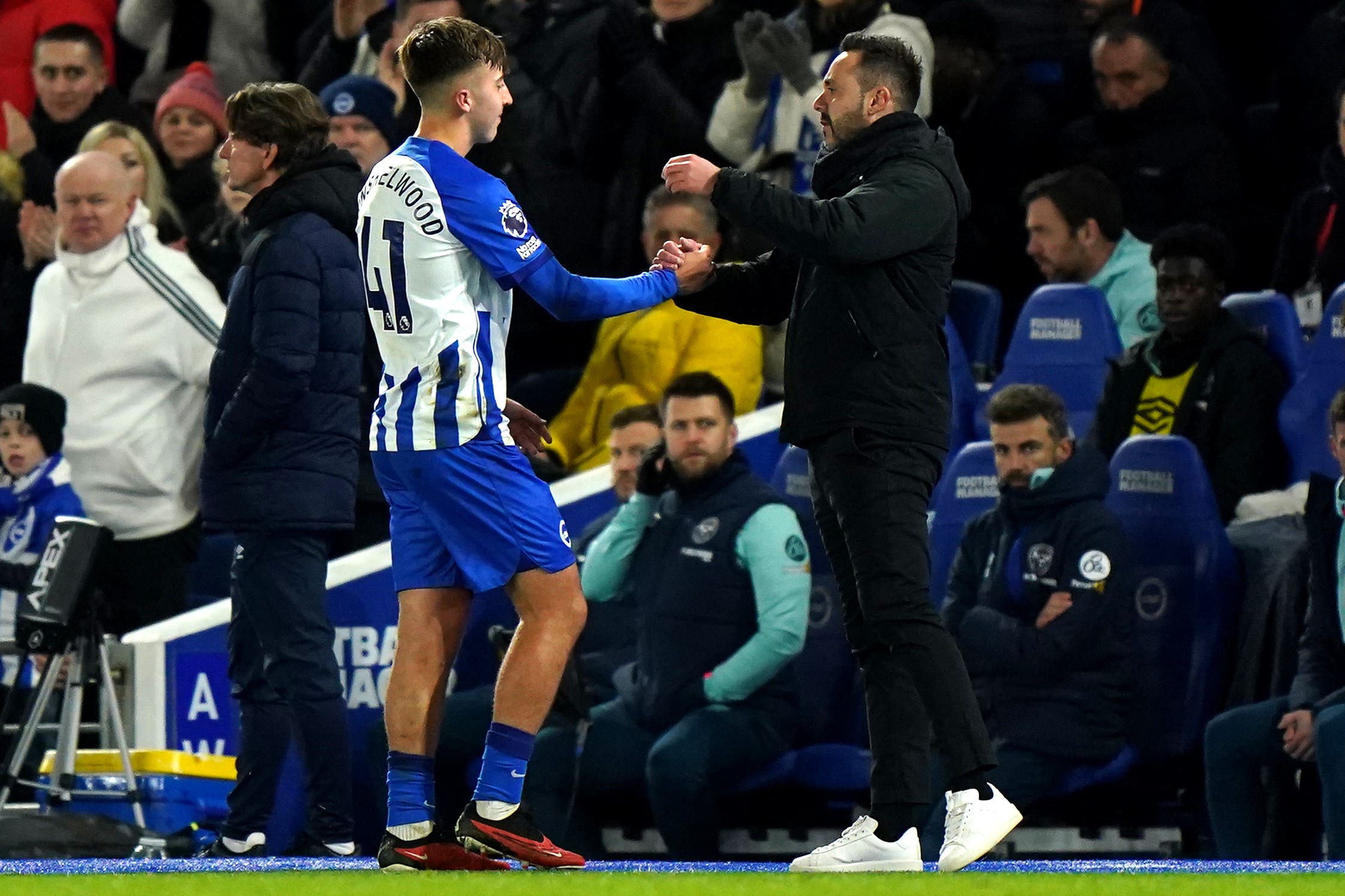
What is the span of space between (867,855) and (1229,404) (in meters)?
3.41

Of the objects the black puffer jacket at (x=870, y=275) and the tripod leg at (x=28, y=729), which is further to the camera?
the tripod leg at (x=28, y=729)

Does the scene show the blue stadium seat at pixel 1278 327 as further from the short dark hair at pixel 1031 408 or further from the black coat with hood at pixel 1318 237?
the short dark hair at pixel 1031 408

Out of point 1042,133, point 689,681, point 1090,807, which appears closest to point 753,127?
point 1042,133

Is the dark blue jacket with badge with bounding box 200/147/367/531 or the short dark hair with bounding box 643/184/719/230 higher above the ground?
the short dark hair with bounding box 643/184/719/230

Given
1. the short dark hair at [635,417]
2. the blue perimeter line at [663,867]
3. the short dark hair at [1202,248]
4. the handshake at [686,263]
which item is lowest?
the blue perimeter line at [663,867]

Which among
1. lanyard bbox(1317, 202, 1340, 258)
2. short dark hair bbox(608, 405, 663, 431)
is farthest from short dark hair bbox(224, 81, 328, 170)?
lanyard bbox(1317, 202, 1340, 258)

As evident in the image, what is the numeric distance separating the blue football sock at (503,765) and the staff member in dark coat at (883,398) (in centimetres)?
70

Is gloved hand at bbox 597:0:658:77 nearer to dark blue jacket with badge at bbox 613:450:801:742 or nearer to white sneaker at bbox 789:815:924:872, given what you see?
dark blue jacket with badge at bbox 613:450:801:742

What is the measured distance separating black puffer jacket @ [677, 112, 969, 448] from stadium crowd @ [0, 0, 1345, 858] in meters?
1.89

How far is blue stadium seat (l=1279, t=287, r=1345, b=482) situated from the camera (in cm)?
830

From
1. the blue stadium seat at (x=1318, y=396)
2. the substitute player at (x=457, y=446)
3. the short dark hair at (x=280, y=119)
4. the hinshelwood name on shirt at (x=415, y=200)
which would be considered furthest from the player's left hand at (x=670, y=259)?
the blue stadium seat at (x=1318, y=396)

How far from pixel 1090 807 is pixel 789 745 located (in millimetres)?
1051

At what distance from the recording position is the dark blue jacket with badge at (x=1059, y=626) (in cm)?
763

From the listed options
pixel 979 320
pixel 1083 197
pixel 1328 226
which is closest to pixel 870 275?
pixel 1083 197
